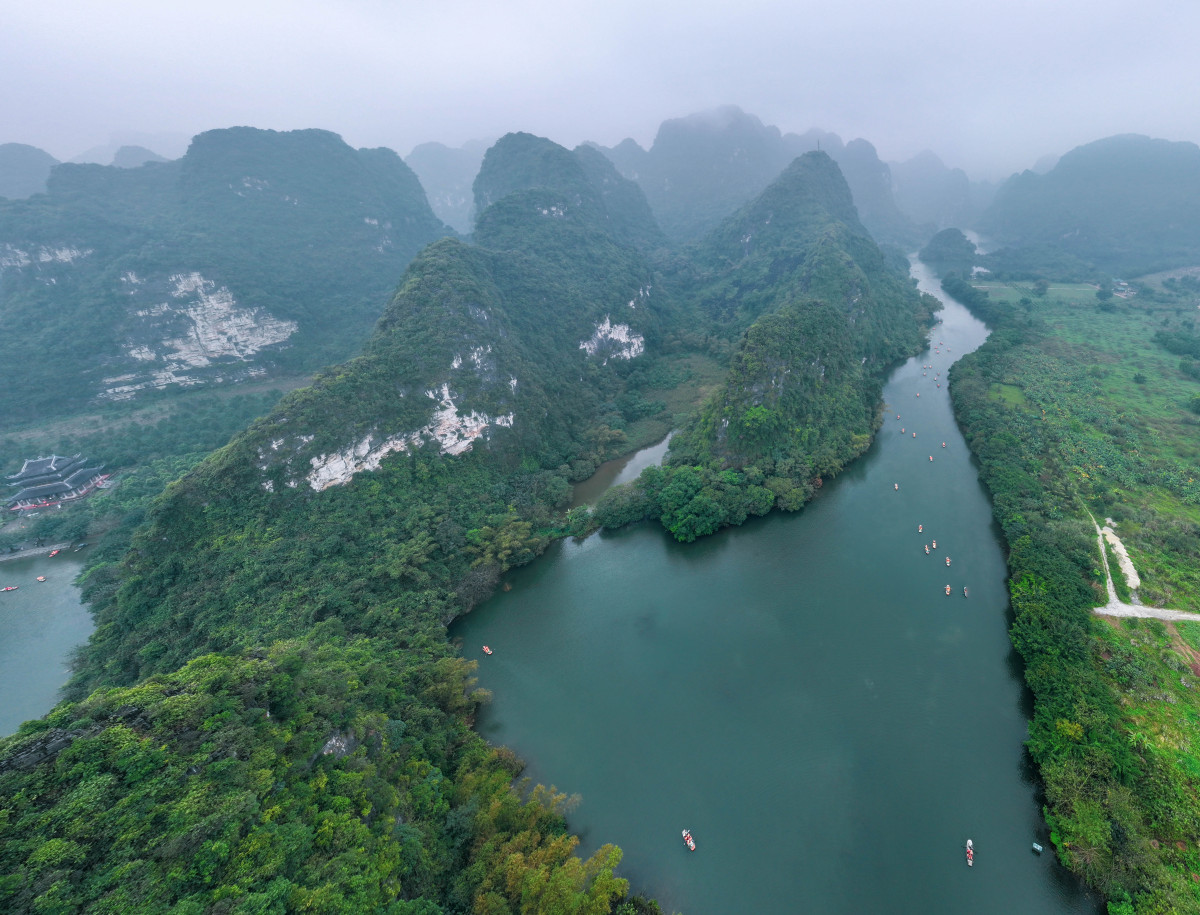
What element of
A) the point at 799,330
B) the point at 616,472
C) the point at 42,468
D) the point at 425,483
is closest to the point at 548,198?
the point at 799,330

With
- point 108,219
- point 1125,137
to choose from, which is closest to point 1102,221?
point 1125,137

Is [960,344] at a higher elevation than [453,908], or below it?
higher

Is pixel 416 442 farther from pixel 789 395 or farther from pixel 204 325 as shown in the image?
pixel 204 325

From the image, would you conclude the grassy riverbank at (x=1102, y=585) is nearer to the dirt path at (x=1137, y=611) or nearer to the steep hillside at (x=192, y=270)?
the dirt path at (x=1137, y=611)

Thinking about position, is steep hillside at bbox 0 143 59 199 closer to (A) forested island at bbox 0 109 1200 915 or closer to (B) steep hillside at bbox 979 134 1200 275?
(A) forested island at bbox 0 109 1200 915

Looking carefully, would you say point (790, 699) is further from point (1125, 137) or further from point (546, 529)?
point (1125, 137)

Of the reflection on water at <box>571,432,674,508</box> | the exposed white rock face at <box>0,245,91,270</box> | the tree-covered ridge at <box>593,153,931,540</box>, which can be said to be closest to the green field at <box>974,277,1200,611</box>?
the tree-covered ridge at <box>593,153,931,540</box>
